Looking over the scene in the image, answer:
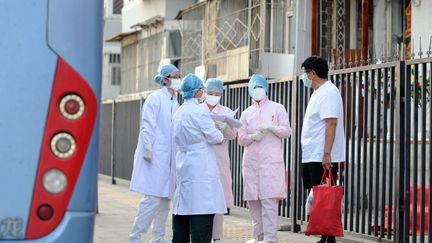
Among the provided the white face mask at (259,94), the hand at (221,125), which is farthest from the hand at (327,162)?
the white face mask at (259,94)

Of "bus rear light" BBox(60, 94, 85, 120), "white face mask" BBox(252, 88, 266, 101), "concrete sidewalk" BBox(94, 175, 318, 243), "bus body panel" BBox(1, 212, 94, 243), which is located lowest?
"concrete sidewalk" BBox(94, 175, 318, 243)

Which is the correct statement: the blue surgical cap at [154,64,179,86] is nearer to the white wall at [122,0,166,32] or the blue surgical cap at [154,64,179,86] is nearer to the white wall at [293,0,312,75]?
the white wall at [293,0,312,75]

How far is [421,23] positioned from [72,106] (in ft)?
47.4

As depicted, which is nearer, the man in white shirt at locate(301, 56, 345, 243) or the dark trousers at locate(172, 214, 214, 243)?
the dark trousers at locate(172, 214, 214, 243)

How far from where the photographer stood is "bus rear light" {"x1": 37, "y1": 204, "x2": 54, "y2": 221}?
4652 mm

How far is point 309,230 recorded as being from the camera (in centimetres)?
912

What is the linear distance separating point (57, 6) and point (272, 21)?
65.1 ft

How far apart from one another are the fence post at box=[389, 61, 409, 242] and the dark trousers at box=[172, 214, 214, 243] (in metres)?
2.28

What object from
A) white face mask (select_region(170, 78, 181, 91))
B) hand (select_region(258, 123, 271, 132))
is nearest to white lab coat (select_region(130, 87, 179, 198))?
white face mask (select_region(170, 78, 181, 91))

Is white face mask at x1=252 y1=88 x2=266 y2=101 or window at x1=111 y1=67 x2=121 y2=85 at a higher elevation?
window at x1=111 y1=67 x2=121 y2=85

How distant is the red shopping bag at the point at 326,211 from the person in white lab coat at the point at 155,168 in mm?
1602

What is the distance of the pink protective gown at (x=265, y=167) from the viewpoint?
10422 millimetres

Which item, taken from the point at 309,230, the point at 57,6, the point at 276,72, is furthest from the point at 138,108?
the point at 57,6

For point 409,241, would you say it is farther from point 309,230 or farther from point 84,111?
point 84,111
